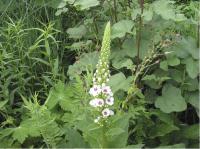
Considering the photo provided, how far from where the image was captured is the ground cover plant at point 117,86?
2.04 metres

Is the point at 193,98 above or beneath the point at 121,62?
beneath

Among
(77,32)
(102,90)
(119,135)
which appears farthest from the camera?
(77,32)

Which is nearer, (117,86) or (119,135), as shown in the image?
(119,135)

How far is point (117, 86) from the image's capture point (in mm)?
2182

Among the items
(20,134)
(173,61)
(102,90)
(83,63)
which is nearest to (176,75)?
(173,61)

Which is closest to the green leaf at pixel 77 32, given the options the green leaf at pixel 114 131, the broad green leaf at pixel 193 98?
the broad green leaf at pixel 193 98

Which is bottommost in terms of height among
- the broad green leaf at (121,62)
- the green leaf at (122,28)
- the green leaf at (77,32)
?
the broad green leaf at (121,62)

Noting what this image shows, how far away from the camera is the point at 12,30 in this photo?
106 inches

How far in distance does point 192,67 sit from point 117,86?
14.5 inches

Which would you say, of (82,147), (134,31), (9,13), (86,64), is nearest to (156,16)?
(134,31)

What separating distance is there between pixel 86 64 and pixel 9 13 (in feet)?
3.11

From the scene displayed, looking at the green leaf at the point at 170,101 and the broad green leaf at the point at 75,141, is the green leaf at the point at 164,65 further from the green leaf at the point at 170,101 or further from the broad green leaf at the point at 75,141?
the broad green leaf at the point at 75,141

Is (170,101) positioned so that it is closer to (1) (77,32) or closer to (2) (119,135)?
(2) (119,135)

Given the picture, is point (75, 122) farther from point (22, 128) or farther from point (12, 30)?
point (12, 30)
